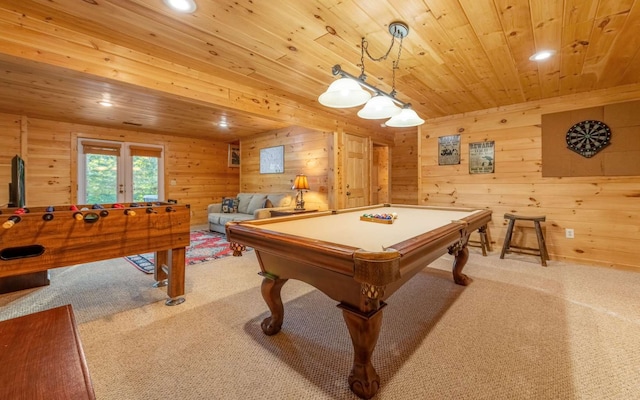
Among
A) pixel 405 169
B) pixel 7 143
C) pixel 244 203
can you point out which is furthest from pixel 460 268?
pixel 7 143

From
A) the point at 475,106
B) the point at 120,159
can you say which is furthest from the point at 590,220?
the point at 120,159

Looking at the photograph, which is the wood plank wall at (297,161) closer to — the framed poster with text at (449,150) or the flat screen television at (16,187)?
the framed poster with text at (449,150)

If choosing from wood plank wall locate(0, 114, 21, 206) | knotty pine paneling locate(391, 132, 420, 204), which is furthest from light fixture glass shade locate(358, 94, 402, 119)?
wood plank wall locate(0, 114, 21, 206)

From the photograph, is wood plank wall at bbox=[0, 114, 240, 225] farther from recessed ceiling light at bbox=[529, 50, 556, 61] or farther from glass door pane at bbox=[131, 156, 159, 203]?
recessed ceiling light at bbox=[529, 50, 556, 61]

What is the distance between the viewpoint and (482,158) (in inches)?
165

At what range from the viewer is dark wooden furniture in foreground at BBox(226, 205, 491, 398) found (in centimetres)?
115

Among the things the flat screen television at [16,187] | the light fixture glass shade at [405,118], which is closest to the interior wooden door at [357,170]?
the light fixture glass shade at [405,118]

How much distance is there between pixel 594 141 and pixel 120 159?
800 cm

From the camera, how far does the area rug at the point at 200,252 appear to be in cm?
346

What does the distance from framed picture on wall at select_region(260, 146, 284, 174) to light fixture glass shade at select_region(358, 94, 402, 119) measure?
12.2ft

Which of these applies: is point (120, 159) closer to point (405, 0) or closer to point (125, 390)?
point (125, 390)

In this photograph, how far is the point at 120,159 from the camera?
5.73 meters

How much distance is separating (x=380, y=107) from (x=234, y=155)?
5800 millimetres

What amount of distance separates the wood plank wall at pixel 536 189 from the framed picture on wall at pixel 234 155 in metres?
4.83
